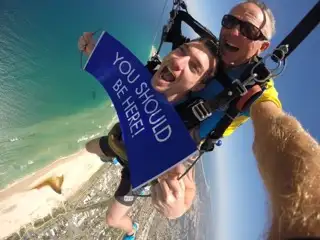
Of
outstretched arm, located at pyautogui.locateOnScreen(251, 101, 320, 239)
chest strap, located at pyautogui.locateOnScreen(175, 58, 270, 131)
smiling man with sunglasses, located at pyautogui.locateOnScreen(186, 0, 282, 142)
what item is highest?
smiling man with sunglasses, located at pyautogui.locateOnScreen(186, 0, 282, 142)

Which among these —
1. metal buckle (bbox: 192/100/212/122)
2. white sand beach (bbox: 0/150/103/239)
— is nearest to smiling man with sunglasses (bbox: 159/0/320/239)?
metal buckle (bbox: 192/100/212/122)

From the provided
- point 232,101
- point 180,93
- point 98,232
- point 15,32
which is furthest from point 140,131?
point 98,232

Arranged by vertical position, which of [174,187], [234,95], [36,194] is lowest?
[174,187]

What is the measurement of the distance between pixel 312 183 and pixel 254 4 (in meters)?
1.55

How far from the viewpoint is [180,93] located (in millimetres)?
2273

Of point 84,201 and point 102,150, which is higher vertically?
point 102,150

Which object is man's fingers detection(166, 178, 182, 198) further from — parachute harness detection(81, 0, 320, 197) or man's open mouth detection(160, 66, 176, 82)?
man's open mouth detection(160, 66, 176, 82)

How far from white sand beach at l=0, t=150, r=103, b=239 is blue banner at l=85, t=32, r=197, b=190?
3.97 m

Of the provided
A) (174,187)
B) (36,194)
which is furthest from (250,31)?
(36,194)

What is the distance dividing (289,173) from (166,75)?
1216mm

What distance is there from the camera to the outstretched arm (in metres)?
0.88

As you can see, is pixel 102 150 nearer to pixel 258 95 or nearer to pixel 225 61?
pixel 225 61

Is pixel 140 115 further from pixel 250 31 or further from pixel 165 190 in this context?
pixel 250 31

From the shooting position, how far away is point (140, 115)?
228 cm
